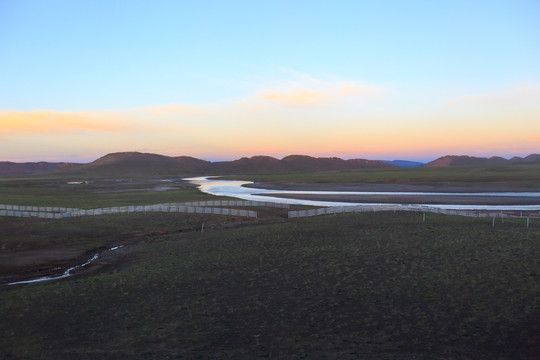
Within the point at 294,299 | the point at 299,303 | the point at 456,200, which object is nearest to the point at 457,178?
the point at 456,200

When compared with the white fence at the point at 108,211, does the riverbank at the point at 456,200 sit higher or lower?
higher

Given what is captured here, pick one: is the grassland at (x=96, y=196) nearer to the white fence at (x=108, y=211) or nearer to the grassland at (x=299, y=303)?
the white fence at (x=108, y=211)

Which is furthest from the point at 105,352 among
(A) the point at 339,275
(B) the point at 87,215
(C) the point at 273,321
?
(B) the point at 87,215

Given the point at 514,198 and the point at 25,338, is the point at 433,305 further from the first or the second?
the point at 514,198

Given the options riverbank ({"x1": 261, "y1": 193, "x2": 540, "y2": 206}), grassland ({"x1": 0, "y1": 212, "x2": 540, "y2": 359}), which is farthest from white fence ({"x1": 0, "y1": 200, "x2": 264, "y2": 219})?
riverbank ({"x1": 261, "y1": 193, "x2": 540, "y2": 206})

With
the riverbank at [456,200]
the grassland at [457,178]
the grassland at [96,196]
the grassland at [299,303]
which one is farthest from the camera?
the grassland at [457,178]

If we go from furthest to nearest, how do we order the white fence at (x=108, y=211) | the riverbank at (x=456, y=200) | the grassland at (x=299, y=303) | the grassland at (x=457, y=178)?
the grassland at (x=457, y=178) < the riverbank at (x=456, y=200) < the white fence at (x=108, y=211) < the grassland at (x=299, y=303)

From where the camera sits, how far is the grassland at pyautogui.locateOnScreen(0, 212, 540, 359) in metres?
13.6

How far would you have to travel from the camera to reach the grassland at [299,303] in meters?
13.6

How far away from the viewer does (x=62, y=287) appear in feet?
69.2

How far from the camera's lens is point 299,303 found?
17719 mm

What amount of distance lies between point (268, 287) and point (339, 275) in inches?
140

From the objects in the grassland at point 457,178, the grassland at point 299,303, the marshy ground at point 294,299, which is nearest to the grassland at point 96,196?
the marshy ground at point 294,299

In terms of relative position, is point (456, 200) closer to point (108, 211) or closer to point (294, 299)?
point (108, 211)
